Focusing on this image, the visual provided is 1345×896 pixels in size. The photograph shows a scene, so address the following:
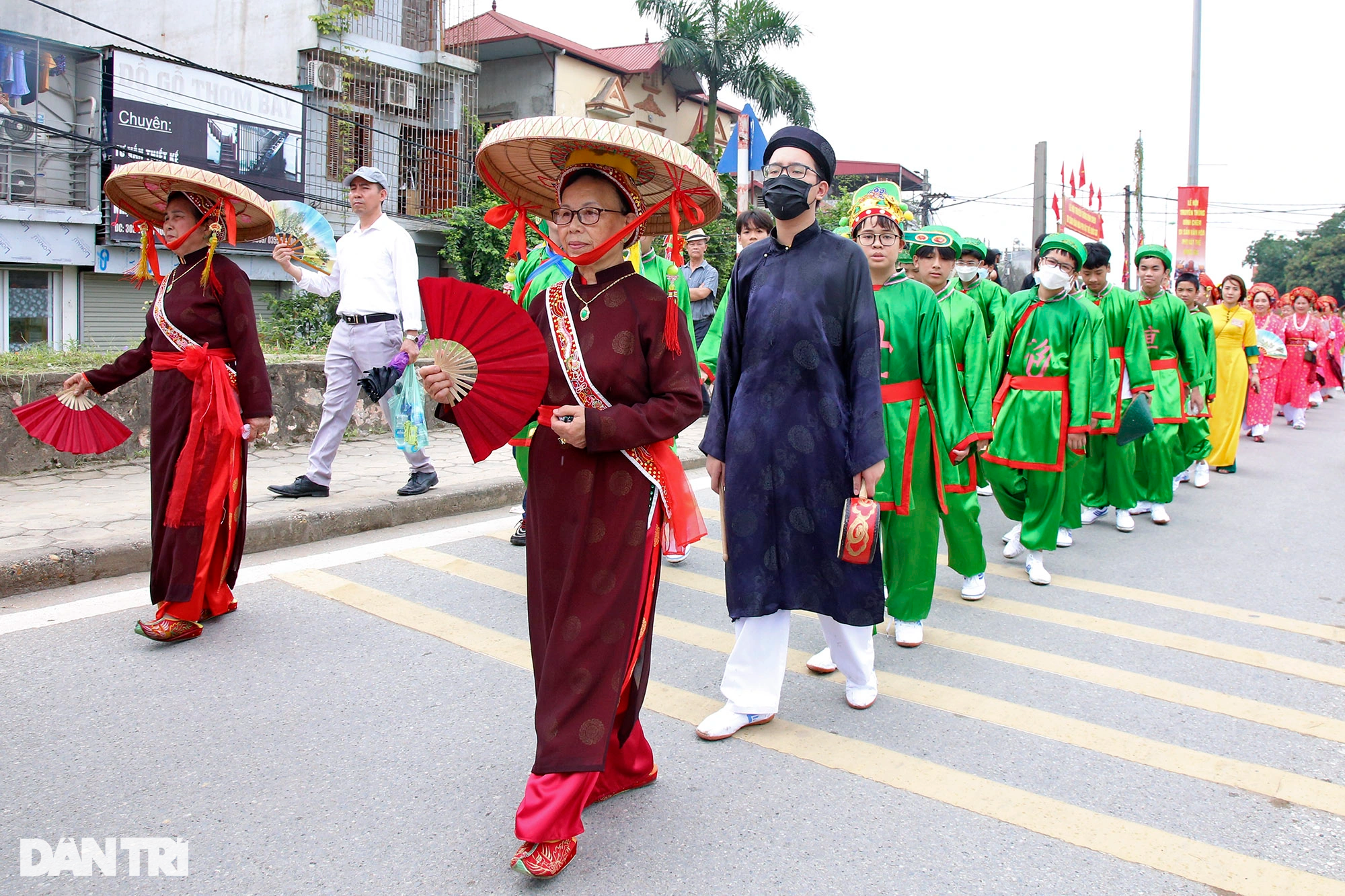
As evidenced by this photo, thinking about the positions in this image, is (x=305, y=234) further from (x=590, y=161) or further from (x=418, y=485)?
(x=590, y=161)

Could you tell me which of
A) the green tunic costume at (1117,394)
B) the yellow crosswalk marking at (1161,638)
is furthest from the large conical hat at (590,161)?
the green tunic costume at (1117,394)

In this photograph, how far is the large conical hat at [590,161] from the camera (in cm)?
259

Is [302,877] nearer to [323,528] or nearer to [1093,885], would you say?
[1093,885]

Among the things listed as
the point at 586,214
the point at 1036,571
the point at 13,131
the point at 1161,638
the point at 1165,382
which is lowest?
the point at 1161,638

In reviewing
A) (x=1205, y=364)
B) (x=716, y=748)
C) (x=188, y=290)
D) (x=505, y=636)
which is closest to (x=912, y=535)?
(x=716, y=748)

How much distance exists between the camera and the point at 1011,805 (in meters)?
3.01

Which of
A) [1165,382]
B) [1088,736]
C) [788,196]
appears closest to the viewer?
[788,196]

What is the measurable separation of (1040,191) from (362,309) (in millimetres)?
18732

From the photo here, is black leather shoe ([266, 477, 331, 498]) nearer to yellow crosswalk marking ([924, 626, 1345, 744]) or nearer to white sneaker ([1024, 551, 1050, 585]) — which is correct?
yellow crosswalk marking ([924, 626, 1345, 744])

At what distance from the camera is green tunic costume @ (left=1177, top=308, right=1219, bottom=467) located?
8.34 metres

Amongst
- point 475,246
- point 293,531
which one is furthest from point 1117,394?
point 475,246

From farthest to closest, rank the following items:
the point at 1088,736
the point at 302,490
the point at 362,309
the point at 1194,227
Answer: the point at 1194,227 < the point at 362,309 < the point at 302,490 < the point at 1088,736

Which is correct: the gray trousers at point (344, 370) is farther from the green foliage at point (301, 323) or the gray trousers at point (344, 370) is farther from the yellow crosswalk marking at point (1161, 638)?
the green foliage at point (301, 323)

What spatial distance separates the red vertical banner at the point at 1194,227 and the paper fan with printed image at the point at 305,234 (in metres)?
15.1
